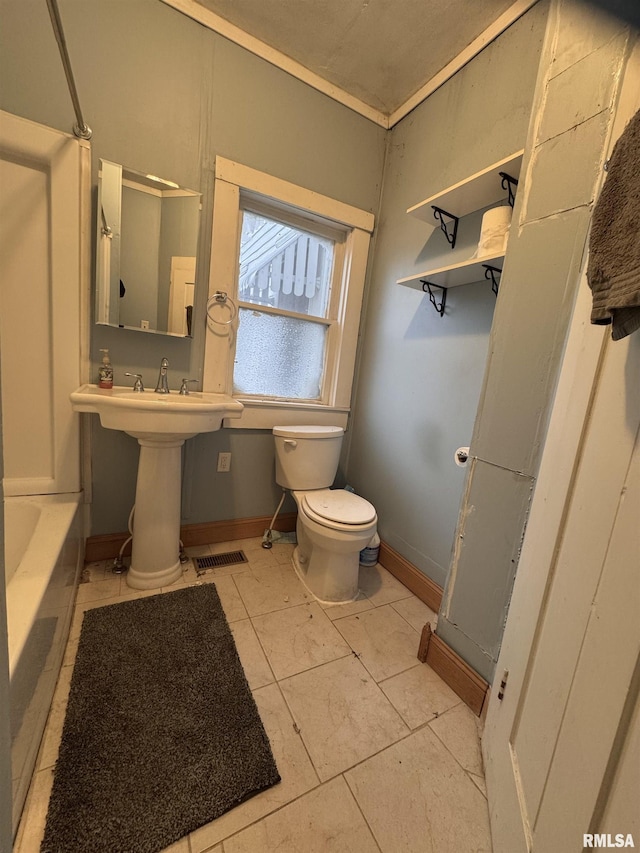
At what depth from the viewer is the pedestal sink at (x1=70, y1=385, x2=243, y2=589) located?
128 cm

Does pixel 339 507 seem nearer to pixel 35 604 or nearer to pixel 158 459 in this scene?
pixel 158 459

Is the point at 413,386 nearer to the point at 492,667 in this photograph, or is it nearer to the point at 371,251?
the point at 371,251

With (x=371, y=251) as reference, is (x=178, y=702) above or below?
below

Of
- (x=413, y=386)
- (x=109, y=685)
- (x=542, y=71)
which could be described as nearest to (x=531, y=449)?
(x=413, y=386)

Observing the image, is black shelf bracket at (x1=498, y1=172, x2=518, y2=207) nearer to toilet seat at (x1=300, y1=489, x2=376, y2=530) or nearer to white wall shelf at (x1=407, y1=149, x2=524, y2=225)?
white wall shelf at (x1=407, y1=149, x2=524, y2=225)

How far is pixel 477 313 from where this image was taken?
1440 mm

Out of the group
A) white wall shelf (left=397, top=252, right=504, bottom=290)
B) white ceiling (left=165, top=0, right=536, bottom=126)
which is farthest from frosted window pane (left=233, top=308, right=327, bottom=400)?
white ceiling (left=165, top=0, right=536, bottom=126)

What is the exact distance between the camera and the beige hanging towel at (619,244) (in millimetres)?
498

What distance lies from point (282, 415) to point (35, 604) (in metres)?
1.31

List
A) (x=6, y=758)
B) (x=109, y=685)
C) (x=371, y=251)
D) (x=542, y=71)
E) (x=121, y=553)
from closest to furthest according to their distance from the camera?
1. (x=6, y=758)
2. (x=542, y=71)
3. (x=109, y=685)
4. (x=121, y=553)
5. (x=371, y=251)

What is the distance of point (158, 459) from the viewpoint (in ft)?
4.84

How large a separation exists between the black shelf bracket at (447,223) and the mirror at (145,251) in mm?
1081

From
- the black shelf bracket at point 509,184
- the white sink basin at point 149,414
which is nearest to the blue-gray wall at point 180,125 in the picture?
the white sink basin at point 149,414

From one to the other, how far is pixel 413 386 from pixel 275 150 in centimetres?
135
